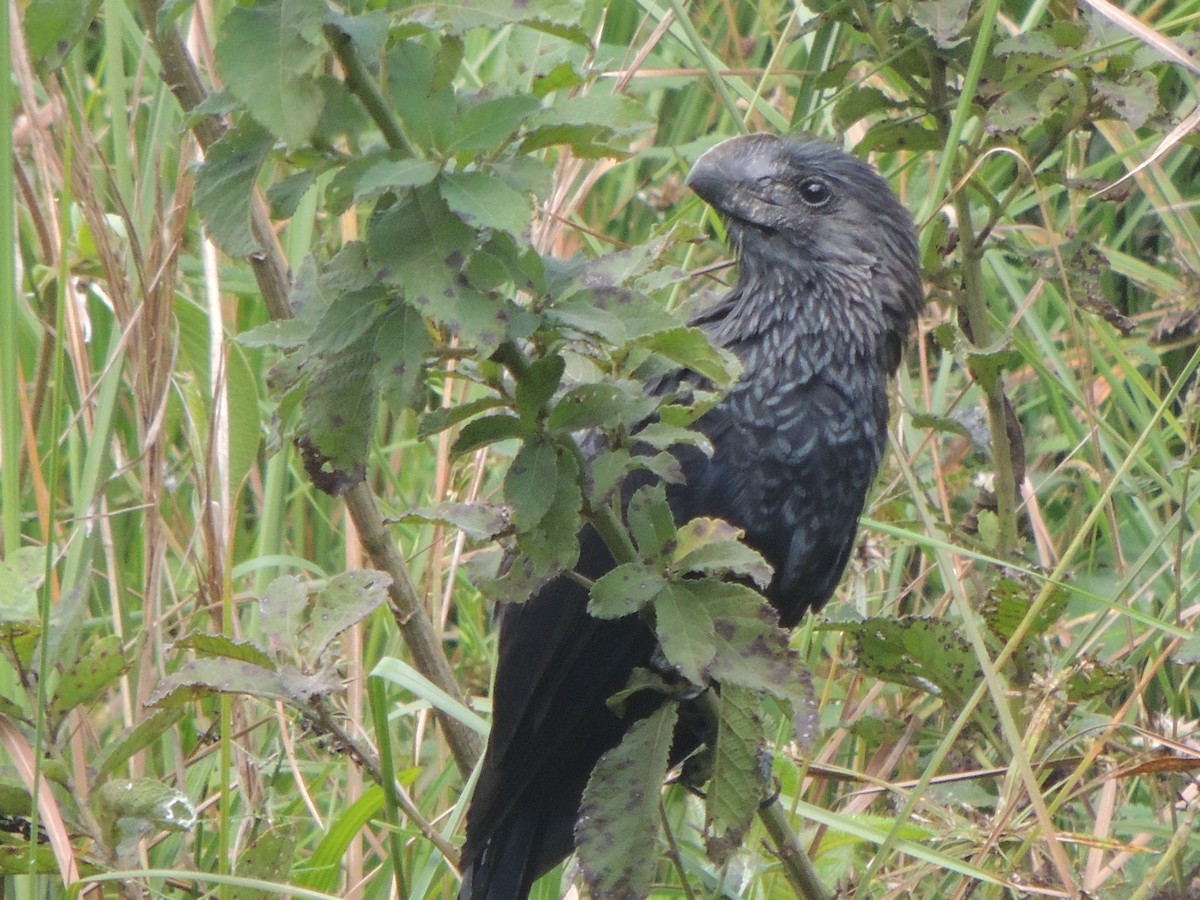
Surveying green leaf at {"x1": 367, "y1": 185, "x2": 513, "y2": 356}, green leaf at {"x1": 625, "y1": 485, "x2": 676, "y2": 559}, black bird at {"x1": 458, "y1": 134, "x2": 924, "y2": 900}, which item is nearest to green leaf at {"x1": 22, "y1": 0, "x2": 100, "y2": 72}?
green leaf at {"x1": 367, "y1": 185, "x2": 513, "y2": 356}

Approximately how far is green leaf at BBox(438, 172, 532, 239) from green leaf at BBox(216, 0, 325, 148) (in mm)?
101

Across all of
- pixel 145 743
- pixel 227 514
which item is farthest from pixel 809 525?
pixel 145 743

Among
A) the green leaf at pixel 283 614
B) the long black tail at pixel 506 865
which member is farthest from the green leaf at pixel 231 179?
the long black tail at pixel 506 865

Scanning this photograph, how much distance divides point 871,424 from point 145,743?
1.03 metres

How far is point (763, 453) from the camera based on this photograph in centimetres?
188

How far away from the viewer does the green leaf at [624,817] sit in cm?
126

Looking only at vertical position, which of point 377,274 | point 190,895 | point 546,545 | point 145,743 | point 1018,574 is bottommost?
point 190,895

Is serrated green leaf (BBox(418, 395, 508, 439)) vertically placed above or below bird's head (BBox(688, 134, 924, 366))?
above

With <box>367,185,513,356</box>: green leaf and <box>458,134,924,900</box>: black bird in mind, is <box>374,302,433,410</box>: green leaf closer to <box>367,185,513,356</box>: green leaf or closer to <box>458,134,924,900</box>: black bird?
<box>367,185,513,356</box>: green leaf

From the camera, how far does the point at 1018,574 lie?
6.15 ft

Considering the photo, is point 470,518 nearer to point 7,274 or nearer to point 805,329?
point 7,274

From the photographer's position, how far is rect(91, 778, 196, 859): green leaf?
1.41 m

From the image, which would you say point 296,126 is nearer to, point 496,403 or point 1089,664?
point 496,403

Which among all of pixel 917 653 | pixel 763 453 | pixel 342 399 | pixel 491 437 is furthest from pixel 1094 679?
pixel 342 399
